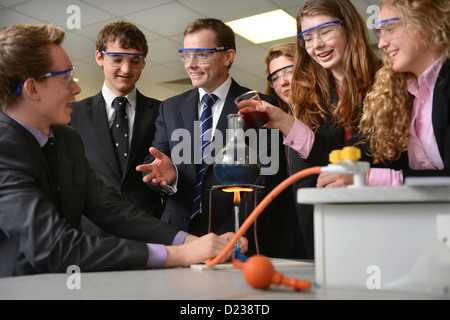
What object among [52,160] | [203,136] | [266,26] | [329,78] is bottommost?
[52,160]

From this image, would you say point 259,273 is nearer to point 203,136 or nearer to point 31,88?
point 31,88

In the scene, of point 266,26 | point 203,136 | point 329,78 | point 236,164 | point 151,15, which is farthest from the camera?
point 266,26

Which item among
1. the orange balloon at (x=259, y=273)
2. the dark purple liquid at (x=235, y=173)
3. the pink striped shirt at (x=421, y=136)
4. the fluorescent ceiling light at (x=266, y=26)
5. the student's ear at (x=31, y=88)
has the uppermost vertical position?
the fluorescent ceiling light at (x=266, y=26)

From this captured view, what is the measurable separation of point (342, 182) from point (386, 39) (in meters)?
0.57

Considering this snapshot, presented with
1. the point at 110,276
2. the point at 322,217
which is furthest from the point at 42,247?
the point at 322,217

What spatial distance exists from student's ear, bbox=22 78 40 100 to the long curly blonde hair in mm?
1289

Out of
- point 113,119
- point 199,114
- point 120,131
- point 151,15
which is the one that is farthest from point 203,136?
point 151,15

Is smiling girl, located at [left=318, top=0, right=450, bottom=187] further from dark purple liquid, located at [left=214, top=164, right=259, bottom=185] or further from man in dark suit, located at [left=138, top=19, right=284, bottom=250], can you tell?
man in dark suit, located at [left=138, top=19, right=284, bottom=250]

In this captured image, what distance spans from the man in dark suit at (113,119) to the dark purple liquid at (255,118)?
1.11 m

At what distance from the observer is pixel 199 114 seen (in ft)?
8.63

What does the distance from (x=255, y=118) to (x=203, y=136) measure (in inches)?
26.9

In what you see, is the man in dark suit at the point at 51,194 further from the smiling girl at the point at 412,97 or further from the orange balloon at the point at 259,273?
the smiling girl at the point at 412,97

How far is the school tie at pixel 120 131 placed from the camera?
2840mm

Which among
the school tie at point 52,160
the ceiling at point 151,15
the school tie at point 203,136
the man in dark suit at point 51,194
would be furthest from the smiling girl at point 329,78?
the ceiling at point 151,15
